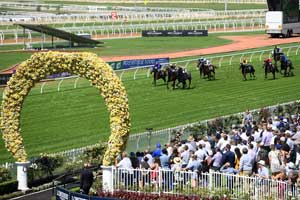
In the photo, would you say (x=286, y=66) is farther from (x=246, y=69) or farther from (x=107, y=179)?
(x=107, y=179)

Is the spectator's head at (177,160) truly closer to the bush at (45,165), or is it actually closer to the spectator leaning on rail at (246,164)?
the spectator leaning on rail at (246,164)

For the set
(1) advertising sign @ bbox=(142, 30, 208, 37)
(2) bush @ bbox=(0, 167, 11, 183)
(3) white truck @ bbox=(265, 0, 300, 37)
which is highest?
(3) white truck @ bbox=(265, 0, 300, 37)

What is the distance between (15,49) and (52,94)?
23307 mm

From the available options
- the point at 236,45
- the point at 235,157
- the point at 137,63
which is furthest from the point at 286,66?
the point at 235,157

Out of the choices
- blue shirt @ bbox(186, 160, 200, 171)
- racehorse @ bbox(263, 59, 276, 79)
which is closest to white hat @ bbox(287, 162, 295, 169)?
blue shirt @ bbox(186, 160, 200, 171)

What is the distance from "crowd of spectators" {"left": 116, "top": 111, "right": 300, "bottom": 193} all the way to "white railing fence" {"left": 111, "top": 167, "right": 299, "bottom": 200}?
160mm

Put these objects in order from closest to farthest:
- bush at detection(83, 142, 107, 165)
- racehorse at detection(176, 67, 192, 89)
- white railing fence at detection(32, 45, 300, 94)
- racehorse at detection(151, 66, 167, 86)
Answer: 1. bush at detection(83, 142, 107, 165)
2. racehorse at detection(176, 67, 192, 89)
3. racehorse at detection(151, 66, 167, 86)
4. white railing fence at detection(32, 45, 300, 94)

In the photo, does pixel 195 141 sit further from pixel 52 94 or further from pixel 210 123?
pixel 52 94

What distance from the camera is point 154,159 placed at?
64.5 ft

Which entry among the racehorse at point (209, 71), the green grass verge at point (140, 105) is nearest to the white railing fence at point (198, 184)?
the green grass verge at point (140, 105)

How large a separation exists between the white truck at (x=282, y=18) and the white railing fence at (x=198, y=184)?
46195 millimetres

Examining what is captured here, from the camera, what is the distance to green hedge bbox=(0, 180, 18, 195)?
21.6m

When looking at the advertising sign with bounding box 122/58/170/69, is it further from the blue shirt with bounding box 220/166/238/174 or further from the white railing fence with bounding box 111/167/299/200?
the blue shirt with bounding box 220/166/238/174

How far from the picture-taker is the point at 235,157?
65.3 feet
